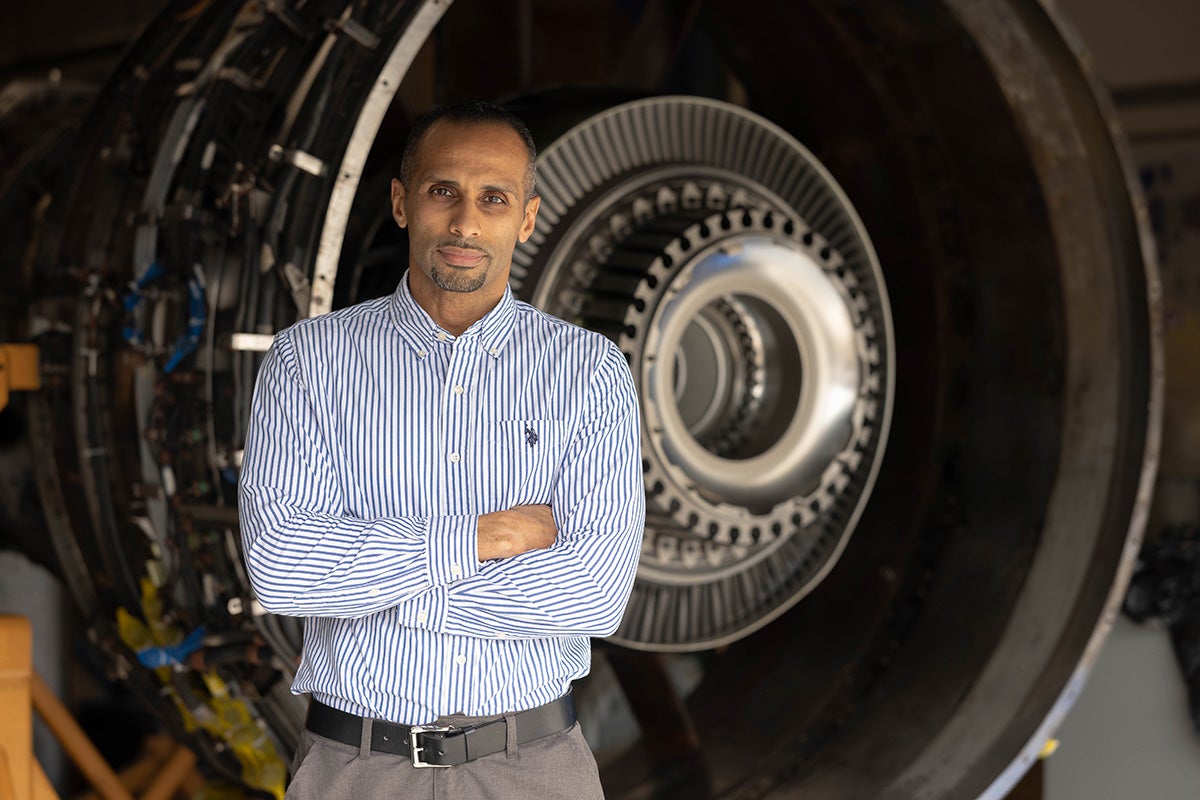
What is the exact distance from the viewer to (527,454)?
1.21 metres

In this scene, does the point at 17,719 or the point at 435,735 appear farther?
the point at 17,719

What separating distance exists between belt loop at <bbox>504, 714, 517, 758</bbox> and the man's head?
1.33ft

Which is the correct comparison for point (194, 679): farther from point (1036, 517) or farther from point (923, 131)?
point (923, 131)

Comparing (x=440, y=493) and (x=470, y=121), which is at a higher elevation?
(x=470, y=121)

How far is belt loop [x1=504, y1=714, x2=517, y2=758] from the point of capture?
1.19 meters

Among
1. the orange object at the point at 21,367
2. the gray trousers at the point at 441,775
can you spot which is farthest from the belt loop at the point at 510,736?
the orange object at the point at 21,367

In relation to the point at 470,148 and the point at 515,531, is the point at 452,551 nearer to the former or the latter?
the point at 515,531

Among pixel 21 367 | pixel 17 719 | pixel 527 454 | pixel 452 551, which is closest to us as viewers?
pixel 452 551


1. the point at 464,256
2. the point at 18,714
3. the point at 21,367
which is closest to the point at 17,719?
the point at 18,714

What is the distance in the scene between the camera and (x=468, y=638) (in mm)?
1182

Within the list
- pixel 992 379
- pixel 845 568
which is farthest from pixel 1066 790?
pixel 992 379

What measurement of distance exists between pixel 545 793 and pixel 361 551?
31 centimetres

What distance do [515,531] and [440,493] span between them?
0.09 metres

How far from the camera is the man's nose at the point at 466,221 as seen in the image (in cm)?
116
